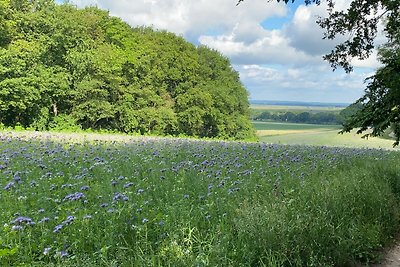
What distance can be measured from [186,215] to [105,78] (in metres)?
29.0

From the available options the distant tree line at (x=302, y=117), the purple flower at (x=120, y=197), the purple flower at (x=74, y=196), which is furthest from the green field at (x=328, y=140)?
the distant tree line at (x=302, y=117)

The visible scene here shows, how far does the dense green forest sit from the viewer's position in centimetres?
2728

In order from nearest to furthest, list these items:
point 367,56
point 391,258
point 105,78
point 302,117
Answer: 1. point 391,258
2. point 367,56
3. point 105,78
4. point 302,117

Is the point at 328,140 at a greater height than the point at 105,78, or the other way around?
the point at 105,78

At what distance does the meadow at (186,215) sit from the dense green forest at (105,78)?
2267 cm

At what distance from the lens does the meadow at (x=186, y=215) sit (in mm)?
3426

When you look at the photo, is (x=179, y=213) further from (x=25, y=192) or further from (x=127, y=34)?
(x=127, y=34)

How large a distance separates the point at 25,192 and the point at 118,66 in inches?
1105

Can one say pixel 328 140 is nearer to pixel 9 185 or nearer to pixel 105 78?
pixel 105 78

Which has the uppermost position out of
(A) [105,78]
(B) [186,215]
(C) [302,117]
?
(A) [105,78]

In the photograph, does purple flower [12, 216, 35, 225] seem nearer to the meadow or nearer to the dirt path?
the meadow

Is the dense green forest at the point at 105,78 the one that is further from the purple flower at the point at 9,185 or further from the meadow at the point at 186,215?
the purple flower at the point at 9,185

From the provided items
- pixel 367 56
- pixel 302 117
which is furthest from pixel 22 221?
pixel 302 117

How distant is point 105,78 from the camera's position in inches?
1249
